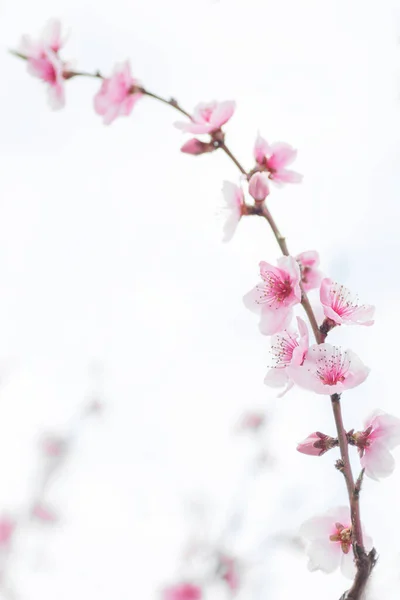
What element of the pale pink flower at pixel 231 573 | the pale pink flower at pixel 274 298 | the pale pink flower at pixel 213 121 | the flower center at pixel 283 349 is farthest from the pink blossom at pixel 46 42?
the pale pink flower at pixel 231 573

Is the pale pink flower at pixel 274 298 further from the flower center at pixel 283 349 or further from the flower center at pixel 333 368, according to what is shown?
the flower center at pixel 333 368

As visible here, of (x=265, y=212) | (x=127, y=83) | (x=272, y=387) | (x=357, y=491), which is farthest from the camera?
(x=127, y=83)

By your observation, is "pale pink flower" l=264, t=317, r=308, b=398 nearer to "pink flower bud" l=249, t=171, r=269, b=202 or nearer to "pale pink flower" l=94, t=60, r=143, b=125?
"pink flower bud" l=249, t=171, r=269, b=202

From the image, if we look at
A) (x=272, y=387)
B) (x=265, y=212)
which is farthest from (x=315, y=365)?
(x=265, y=212)

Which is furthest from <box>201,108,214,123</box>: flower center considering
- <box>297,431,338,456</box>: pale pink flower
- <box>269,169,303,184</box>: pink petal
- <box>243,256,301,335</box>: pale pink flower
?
<box>297,431,338,456</box>: pale pink flower

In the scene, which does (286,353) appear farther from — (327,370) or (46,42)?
(46,42)

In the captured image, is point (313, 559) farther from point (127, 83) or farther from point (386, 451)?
point (127, 83)
